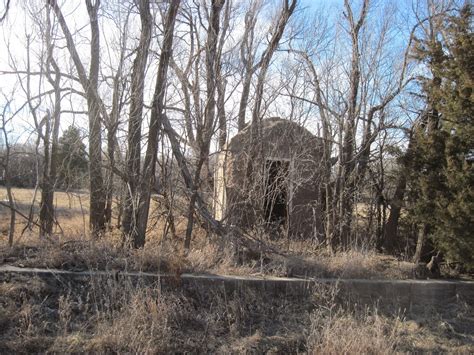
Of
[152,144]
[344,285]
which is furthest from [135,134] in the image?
[344,285]

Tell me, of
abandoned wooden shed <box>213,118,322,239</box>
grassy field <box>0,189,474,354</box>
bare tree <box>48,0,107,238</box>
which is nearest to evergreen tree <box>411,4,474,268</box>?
grassy field <box>0,189,474,354</box>

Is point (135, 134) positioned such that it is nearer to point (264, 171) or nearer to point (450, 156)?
point (264, 171)

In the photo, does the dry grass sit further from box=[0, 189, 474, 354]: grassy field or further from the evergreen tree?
the evergreen tree

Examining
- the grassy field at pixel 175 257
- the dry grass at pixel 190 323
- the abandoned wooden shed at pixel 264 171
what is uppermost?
the abandoned wooden shed at pixel 264 171

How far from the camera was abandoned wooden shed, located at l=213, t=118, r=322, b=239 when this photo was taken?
838cm

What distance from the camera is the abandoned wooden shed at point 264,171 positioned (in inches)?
330

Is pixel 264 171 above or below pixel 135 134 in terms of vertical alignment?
below

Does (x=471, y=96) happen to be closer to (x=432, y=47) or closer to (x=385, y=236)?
(x=432, y=47)

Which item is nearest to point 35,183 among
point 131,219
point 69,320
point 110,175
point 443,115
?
point 110,175

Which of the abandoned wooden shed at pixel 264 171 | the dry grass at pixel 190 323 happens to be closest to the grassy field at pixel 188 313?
the dry grass at pixel 190 323

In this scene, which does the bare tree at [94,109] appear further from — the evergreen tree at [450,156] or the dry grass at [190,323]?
the evergreen tree at [450,156]

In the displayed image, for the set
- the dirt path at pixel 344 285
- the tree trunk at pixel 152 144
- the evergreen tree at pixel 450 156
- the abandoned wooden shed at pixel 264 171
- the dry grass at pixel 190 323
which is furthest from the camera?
the abandoned wooden shed at pixel 264 171

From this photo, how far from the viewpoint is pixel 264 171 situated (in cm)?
843

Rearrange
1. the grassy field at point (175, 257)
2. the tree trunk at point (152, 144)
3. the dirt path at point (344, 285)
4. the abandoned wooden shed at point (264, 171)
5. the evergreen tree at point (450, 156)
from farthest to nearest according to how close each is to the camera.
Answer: the abandoned wooden shed at point (264, 171) → the tree trunk at point (152, 144) → the evergreen tree at point (450, 156) → the grassy field at point (175, 257) → the dirt path at point (344, 285)
